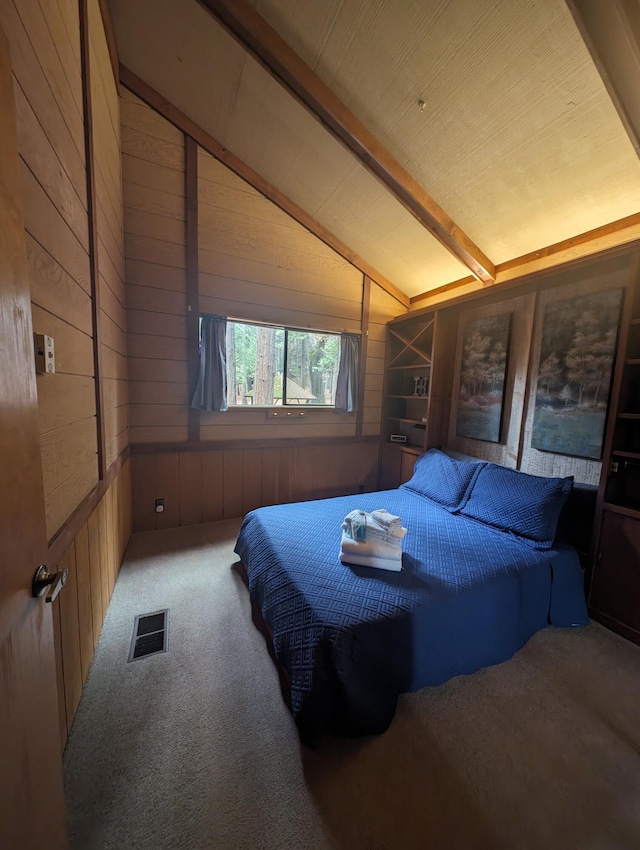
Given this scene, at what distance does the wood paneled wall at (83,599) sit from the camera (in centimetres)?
123

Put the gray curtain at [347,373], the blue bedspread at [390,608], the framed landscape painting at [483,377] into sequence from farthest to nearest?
the gray curtain at [347,373] → the framed landscape painting at [483,377] → the blue bedspread at [390,608]

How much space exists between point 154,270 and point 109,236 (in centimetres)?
67

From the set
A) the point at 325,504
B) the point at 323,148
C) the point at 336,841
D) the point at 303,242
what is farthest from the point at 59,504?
the point at 303,242

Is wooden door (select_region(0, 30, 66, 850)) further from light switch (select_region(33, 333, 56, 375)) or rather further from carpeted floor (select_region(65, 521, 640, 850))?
carpeted floor (select_region(65, 521, 640, 850))

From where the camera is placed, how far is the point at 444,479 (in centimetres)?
273

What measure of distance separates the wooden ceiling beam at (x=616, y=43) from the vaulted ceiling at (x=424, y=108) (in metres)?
0.04

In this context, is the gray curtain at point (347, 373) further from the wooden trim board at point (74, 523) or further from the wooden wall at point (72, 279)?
the wooden trim board at point (74, 523)

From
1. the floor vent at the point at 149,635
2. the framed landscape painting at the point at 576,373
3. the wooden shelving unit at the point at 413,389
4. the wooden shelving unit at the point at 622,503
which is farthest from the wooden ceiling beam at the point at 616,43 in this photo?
the floor vent at the point at 149,635

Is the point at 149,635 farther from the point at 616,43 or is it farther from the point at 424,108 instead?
the point at 616,43

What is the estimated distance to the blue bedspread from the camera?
1.25 meters

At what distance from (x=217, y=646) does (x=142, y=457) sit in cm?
189

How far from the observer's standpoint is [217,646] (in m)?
1.72

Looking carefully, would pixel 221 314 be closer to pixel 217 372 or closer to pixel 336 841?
pixel 217 372

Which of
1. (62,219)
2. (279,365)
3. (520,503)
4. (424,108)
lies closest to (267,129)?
(424,108)
